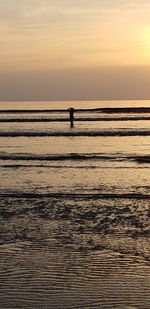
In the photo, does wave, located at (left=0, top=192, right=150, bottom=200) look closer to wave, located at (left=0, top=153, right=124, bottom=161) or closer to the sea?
the sea

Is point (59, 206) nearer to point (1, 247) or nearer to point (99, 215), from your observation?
point (99, 215)

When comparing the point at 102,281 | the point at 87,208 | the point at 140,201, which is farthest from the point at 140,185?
the point at 102,281

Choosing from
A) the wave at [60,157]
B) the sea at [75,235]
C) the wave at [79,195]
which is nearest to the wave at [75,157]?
the wave at [60,157]

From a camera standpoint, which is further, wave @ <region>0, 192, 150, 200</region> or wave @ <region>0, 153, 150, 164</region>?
wave @ <region>0, 153, 150, 164</region>

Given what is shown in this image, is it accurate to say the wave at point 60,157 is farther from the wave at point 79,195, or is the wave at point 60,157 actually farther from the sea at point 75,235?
the wave at point 79,195

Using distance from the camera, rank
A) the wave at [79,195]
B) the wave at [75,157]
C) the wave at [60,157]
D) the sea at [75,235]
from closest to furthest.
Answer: the sea at [75,235] → the wave at [79,195] → the wave at [75,157] → the wave at [60,157]

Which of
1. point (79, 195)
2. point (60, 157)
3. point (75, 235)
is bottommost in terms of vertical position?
point (75, 235)

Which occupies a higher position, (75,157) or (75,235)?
(75,157)

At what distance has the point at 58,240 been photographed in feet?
27.3

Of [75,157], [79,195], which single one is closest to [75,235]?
[79,195]

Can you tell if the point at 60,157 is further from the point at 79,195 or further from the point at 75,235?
the point at 75,235

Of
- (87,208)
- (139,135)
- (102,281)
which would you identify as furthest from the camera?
(139,135)

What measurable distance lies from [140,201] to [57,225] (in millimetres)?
3146

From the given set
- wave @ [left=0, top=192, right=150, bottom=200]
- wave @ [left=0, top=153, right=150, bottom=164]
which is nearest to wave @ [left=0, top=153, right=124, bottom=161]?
wave @ [left=0, top=153, right=150, bottom=164]
